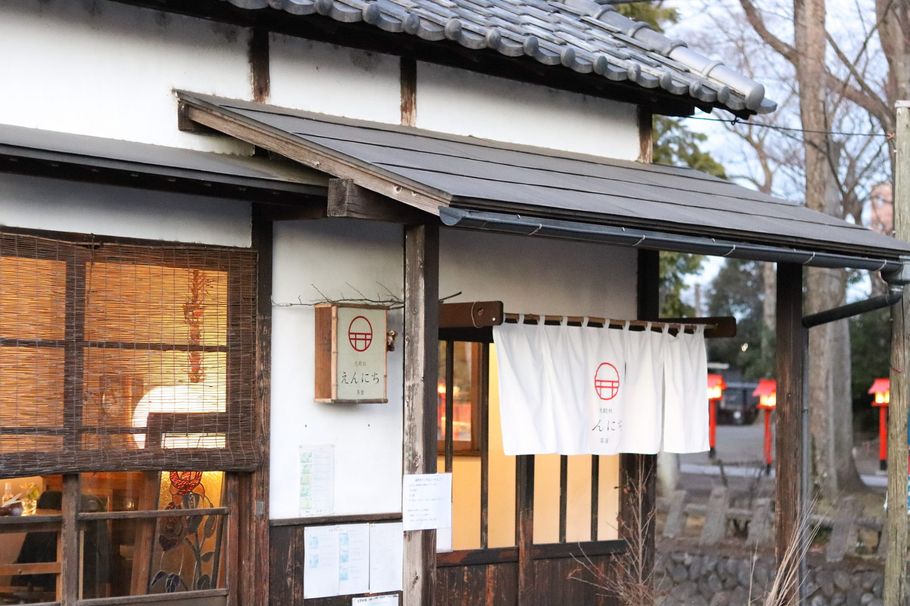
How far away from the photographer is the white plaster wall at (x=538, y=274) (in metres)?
8.60

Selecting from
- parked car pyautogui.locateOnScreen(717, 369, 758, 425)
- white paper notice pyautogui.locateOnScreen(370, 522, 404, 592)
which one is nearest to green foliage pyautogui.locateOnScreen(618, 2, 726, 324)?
white paper notice pyautogui.locateOnScreen(370, 522, 404, 592)

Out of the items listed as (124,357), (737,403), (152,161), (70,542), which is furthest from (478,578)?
(737,403)

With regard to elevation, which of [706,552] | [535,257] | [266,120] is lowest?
[706,552]

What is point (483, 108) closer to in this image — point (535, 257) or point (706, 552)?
point (535, 257)

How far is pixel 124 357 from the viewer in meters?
6.80

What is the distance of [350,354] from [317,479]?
0.84 meters

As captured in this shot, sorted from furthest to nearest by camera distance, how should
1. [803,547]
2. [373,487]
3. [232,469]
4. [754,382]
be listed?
[754,382] < [803,547] < [373,487] < [232,469]

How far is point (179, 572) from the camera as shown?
281 inches

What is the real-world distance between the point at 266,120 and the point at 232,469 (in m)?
2.12

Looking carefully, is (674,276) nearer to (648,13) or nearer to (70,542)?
(648,13)

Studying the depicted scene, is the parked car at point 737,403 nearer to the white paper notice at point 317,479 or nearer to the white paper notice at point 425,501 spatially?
the white paper notice at point 317,479

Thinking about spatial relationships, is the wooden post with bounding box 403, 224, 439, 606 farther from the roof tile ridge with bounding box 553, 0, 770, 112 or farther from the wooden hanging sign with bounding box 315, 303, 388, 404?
the roof tile ridge with bounding box 553, 0, 770, 112

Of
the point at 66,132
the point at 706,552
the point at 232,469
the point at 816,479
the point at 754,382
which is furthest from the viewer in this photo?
the point at 754,382

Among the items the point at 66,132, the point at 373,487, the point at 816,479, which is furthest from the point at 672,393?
the point at 816,479
